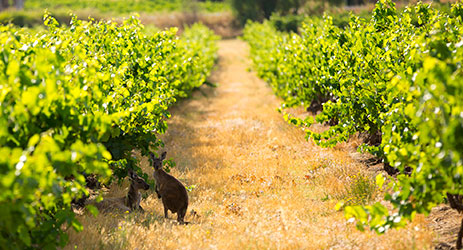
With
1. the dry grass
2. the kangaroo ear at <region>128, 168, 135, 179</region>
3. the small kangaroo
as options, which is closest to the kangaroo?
the kangaroo ear at <region>128, 168, 135, 179</region>

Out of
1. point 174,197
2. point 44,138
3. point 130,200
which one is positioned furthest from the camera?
point 130,200

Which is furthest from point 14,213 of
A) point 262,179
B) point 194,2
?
point 194,2

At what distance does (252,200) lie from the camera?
7484mm

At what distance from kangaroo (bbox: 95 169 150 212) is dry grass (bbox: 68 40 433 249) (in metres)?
0.25

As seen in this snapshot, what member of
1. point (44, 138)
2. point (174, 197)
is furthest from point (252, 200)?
point (44, 138)

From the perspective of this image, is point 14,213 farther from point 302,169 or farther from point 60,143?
point 302,169

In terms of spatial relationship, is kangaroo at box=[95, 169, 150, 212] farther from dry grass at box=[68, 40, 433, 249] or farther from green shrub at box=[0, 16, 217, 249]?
green shrub at box=[0, 16, 217, 249]

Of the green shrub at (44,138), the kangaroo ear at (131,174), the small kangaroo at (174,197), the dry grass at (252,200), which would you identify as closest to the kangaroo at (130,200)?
the kangaroo ear at (131,174)

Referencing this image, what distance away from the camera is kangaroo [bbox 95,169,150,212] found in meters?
6.86

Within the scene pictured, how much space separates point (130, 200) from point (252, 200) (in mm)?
1918

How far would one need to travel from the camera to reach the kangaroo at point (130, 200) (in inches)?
270

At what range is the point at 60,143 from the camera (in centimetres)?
414

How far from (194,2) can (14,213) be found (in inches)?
2125

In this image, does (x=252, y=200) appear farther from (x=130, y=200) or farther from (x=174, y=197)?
(x=130, y=200)
